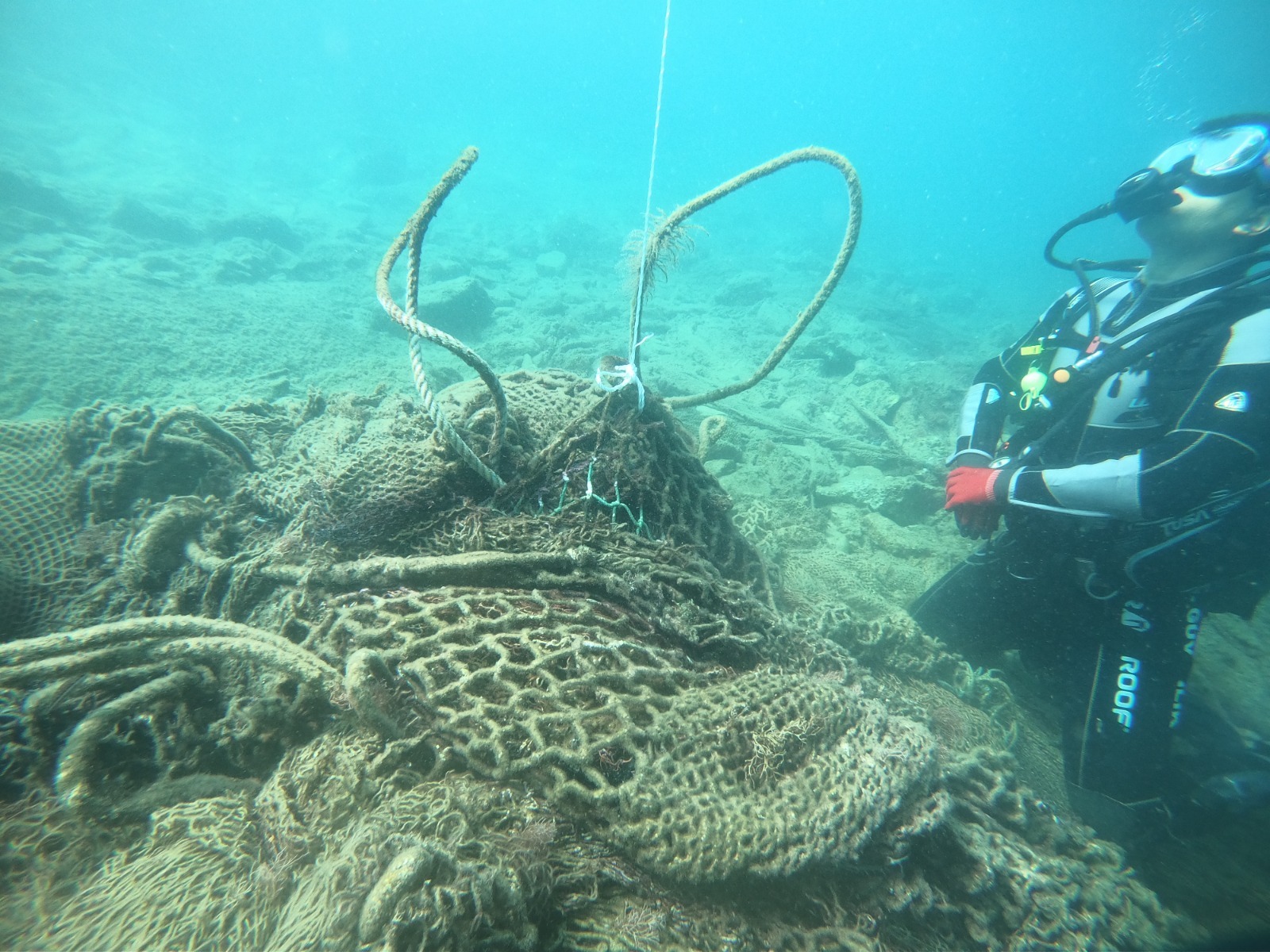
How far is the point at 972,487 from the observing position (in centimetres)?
348

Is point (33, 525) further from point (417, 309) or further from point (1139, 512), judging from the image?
point (1139, 512)

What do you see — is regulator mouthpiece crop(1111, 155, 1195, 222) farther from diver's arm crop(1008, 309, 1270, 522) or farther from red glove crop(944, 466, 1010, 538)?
red glove crop(944, 466, 1010, 538)

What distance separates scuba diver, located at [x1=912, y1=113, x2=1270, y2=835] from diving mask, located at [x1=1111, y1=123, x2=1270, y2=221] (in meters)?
0.01

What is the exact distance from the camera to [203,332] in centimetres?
1052

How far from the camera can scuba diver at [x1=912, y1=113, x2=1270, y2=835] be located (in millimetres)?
2812

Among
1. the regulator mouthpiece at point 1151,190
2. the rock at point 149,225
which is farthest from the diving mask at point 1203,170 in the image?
the rock at point 149,225

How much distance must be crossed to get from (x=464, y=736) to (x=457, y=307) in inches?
527

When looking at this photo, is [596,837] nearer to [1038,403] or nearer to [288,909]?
[288,909]

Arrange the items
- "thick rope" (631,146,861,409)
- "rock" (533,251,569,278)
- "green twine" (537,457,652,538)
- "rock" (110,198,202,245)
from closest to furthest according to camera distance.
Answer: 1. "green twine" (537,457,652,538)
2. "thick rope" (631,146,861,409)
3. "rock" (110,198,202,245)
4. "rock" (533,251,569,278)

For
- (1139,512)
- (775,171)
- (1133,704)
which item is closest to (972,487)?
(1139,512)

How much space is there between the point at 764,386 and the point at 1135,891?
9.52 meters

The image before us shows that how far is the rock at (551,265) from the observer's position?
20581mm

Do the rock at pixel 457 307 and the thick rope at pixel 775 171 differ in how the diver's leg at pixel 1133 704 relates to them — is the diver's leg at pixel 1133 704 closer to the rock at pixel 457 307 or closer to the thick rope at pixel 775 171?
the thick rope at pixel 775 171

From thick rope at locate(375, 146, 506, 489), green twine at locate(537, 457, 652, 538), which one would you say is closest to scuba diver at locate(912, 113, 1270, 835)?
green twine at locate(537, 457, 652, 538)
